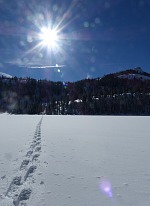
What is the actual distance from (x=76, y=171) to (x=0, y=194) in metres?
3.00

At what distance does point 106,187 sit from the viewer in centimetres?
646

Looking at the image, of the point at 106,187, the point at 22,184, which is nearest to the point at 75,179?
the point at 106,187

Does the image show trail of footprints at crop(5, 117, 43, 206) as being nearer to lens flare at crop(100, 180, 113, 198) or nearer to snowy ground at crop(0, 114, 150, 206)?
snowy ground at crop(0, 114, 150, 206)

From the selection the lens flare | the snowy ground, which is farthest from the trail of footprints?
the lens flare

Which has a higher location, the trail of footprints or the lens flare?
the trail of footprints

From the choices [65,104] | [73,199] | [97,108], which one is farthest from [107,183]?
[65,104]

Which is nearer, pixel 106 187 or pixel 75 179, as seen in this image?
pixel 106 187

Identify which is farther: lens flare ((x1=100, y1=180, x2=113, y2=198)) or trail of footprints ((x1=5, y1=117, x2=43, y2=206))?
lens flare ((x1=100, y1=180, x2=113, y2=198))

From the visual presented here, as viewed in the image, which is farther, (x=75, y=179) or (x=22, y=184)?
(x=75, y=179)

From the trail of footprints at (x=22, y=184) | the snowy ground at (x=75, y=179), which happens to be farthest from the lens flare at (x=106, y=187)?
the trail of footprints at (x=22, y=184)

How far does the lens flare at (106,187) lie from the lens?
605cm

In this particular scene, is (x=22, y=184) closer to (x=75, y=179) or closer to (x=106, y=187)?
(x=75, y=179)

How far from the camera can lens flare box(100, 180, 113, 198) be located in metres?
6.05

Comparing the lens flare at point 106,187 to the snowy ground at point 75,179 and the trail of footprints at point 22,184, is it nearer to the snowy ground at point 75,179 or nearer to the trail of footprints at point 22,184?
the snowy ground at point 75,179
